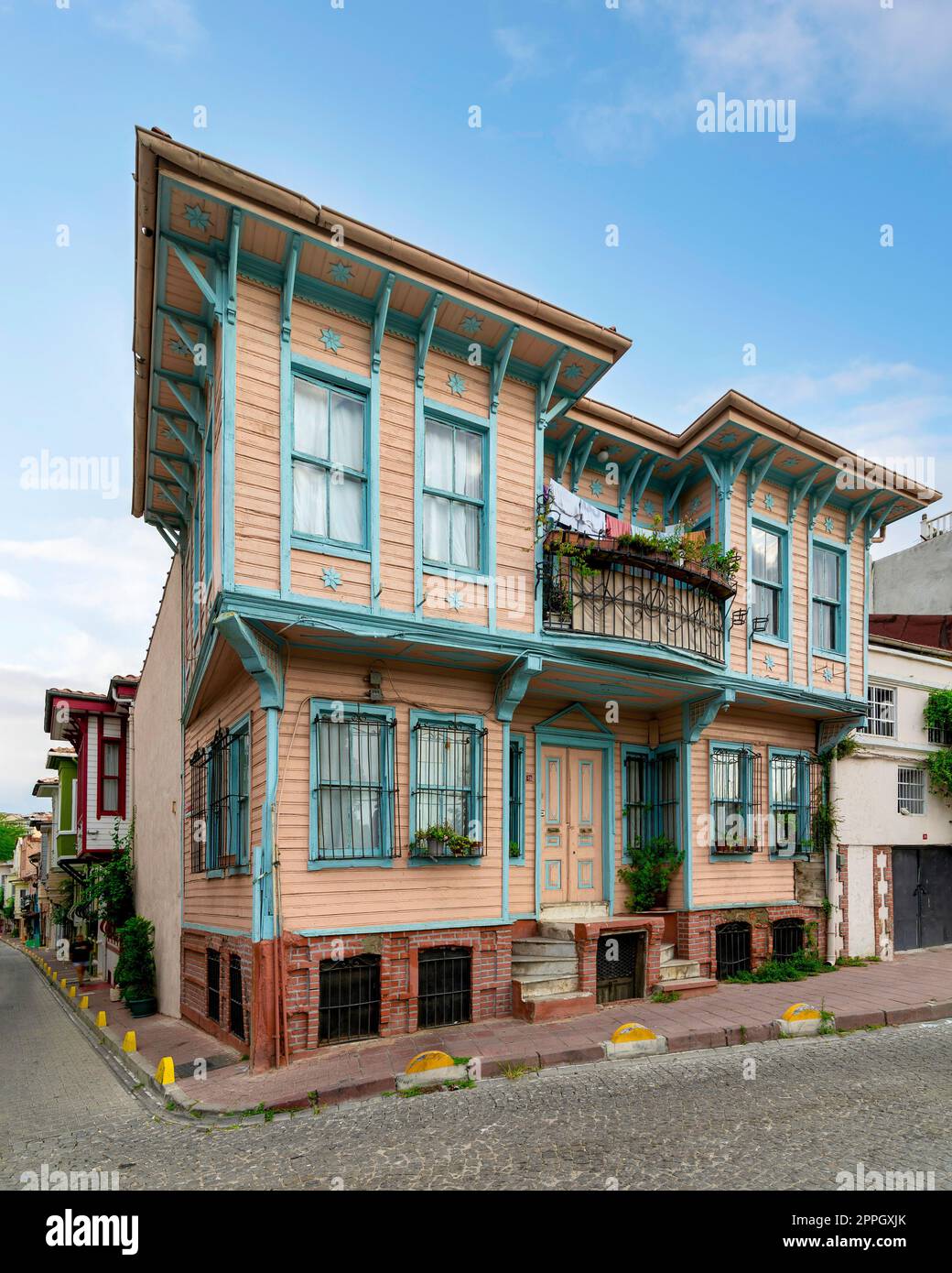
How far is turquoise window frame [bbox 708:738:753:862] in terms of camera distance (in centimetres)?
1368

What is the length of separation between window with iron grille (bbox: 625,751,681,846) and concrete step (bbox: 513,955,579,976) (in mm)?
2741

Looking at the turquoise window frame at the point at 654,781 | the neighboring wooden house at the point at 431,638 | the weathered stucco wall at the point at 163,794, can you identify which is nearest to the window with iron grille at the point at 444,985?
the neighboring wooden house at the point at 431,638

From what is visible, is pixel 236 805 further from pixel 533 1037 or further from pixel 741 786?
pixel 741 786

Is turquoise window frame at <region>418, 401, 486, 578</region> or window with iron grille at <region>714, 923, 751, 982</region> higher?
turquoise window frame at <region>418, 401, 486, 578</region>

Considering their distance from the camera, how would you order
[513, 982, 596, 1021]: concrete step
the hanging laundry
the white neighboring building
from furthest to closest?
the white neighboring building, the hanging laundry, [513, 982, 596, 1021]: concrete step

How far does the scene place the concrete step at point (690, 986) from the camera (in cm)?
1184

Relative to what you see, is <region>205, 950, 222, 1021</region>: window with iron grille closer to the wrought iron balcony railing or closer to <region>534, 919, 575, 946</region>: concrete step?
<region>534, 919, 575, 946</region>: concrete step

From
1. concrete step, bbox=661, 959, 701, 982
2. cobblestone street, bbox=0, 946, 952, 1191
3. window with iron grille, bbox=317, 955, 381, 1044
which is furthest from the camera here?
concrete step, bbox=661, 959, 701, 982

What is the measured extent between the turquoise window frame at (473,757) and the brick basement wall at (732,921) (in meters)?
3.72

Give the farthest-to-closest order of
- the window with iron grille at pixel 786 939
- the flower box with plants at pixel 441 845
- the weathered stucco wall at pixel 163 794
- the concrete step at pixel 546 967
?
the weathered stucco wall at pixel 163 794
the window with iron grille at pixel 786 939
the concrete step at pixel 546 967
the flower box with plants at pixel 441 845

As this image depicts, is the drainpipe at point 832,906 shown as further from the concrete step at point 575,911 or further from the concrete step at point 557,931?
the concrete step at point 557,931

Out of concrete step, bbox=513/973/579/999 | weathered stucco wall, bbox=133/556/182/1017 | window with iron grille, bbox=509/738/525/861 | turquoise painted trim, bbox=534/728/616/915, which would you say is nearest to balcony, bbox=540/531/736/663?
turquoise painted trim, bbox=534/728/616/915

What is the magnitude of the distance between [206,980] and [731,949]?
7.88 m

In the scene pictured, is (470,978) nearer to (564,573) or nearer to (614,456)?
(564,573)
